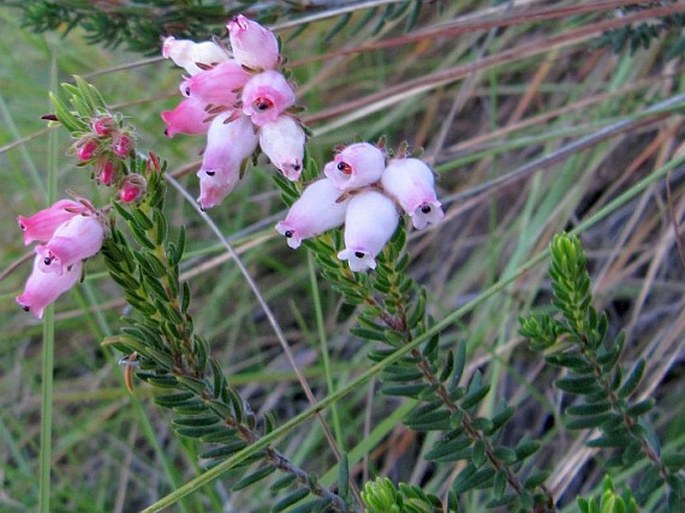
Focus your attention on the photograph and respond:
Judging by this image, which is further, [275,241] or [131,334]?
[275,241]

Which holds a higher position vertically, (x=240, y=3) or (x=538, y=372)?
(x=240, y=3)

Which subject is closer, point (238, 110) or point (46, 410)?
point (238, 110)

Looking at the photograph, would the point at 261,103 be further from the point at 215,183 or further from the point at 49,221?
the point at 49,221

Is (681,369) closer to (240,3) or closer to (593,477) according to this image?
(593,477)

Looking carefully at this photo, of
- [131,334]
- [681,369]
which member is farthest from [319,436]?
[131,334]

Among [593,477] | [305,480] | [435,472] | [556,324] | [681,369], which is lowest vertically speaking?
[435,472]

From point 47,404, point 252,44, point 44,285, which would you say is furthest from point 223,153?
point 47,404

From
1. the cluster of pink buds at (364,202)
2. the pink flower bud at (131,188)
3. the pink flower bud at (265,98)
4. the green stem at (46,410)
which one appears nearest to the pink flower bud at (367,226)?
the cluster of pink buds at (364,202)

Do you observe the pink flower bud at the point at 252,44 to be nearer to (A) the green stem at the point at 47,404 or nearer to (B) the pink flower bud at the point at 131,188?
(B) the pink flower bud at the point at 131,188
